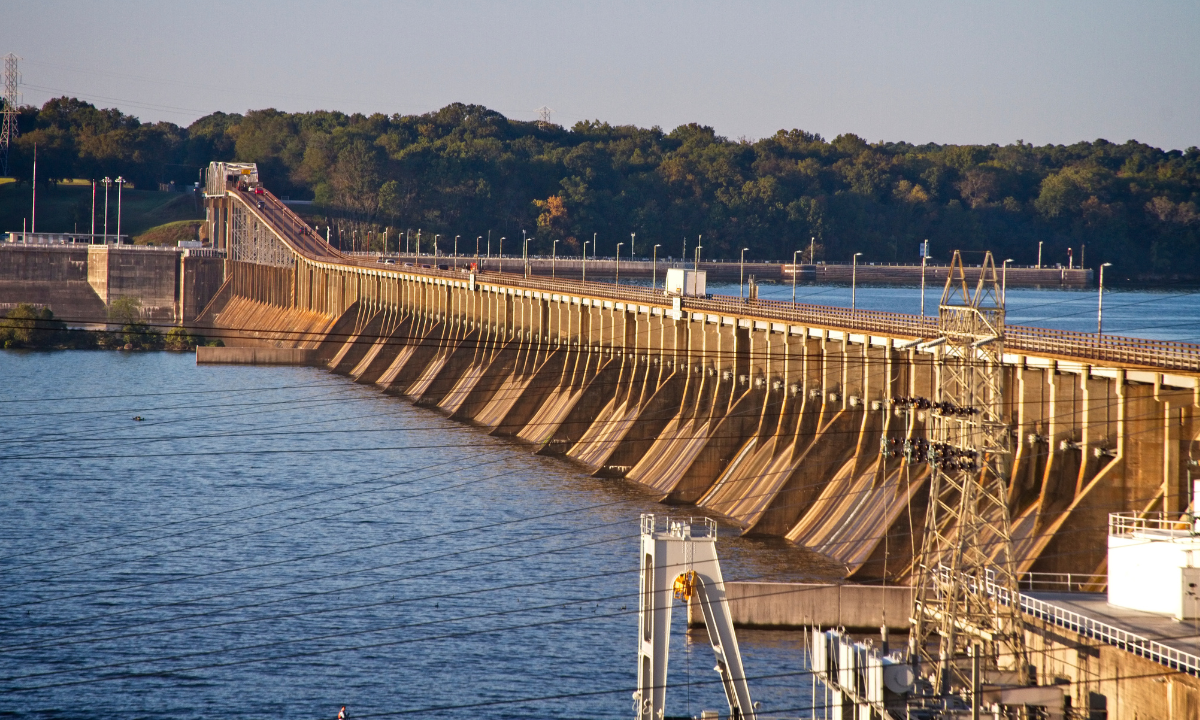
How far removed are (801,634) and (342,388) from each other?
2899 inches

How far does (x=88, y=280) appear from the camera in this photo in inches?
6270

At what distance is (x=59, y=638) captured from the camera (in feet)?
137

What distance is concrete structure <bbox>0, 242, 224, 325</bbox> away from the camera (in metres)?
158

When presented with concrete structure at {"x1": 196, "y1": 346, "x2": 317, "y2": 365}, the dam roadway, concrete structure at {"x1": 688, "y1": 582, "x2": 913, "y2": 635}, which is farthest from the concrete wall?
concrete structure at {"x1": 196, "y1": 346, "x2": 317, "y2": 365}

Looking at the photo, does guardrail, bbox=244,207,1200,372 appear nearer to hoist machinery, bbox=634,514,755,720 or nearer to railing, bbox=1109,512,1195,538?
railing, bbox=1109,512,1195,538

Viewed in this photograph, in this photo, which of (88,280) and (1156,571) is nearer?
(1156,571)

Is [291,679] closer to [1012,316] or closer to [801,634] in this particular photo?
[801,634]

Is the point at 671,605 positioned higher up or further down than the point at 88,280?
further down

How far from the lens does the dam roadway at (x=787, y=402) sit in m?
41.8

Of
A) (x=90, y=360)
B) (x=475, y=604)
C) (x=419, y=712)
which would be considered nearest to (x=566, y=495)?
(x=475, y=604)

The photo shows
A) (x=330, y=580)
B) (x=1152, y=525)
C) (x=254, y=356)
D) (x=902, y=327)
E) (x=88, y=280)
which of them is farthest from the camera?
(x=88, y=280)

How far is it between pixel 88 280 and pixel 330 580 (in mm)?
121617

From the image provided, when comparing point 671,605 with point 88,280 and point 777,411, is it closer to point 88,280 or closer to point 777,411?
point 777,411

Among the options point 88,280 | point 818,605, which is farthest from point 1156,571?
point 88,280
